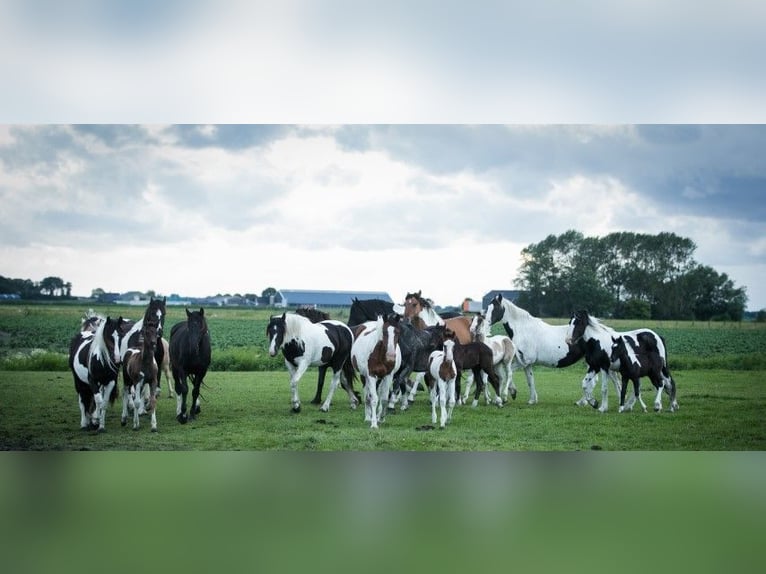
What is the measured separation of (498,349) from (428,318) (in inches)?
56.5

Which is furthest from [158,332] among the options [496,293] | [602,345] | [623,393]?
[623,393]

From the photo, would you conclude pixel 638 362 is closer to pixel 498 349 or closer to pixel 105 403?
pixel 498 349

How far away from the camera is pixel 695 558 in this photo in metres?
7.93

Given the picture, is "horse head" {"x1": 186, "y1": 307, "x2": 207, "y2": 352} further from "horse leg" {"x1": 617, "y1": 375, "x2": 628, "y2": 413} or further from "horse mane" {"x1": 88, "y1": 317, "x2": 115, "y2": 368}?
"horse leg" {"x1": 617, "y1": 375, "x2": 628, "y2": 413}

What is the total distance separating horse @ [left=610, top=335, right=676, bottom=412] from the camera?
1390 cm

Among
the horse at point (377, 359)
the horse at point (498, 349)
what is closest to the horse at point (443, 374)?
the horse at point (377, 359)

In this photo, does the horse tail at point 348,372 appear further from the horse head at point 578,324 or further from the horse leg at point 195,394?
the horse head at point 578,324

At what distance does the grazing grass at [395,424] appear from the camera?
1249 centimetres

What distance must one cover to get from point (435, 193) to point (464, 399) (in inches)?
152

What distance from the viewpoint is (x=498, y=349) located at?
1472cm

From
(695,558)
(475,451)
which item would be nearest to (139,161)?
(475,451)

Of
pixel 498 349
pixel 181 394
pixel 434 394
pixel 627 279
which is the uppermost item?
pixel 627 279
